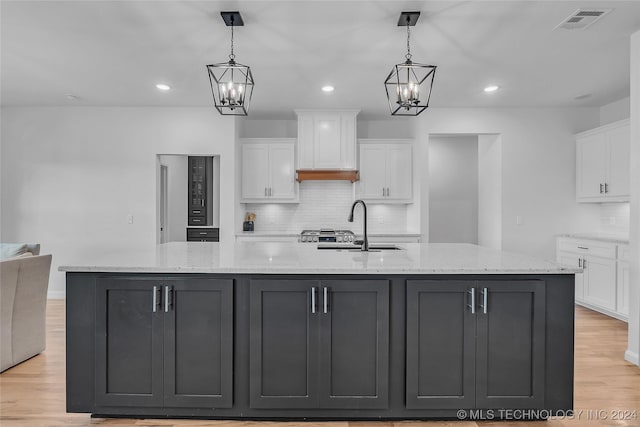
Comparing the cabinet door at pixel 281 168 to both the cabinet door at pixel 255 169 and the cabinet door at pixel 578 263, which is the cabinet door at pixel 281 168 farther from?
the cabinet door at pixel 578 263

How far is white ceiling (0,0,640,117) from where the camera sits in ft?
9.43

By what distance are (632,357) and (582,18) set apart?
2713 mm

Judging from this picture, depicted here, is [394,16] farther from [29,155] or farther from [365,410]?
[29,155]

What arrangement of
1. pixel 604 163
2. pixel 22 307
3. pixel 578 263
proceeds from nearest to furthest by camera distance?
pixel 22 307 → pixel 604 163 → pixel 578 263

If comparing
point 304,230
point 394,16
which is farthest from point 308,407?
point 304,230

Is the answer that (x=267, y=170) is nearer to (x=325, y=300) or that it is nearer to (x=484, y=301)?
(x=325, y=300)

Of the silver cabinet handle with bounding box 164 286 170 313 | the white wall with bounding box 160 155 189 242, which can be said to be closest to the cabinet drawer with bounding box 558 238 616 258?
the silver cabinet handle with bounding box 164 286 170 313

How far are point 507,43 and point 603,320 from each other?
3327 millimetres

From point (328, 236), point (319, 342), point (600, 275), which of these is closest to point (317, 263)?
point (319, 342)

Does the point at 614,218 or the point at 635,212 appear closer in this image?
the point at 635,212

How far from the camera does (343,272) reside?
87.4 inches

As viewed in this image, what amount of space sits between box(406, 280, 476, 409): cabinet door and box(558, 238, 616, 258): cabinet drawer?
3.35 meters

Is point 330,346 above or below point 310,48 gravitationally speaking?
below

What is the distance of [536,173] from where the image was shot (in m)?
5.64
